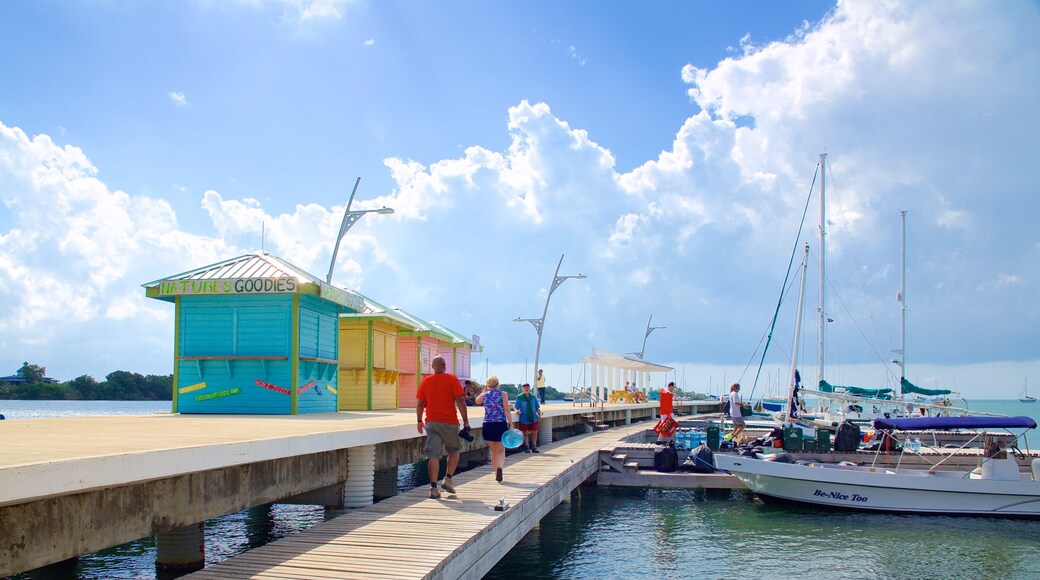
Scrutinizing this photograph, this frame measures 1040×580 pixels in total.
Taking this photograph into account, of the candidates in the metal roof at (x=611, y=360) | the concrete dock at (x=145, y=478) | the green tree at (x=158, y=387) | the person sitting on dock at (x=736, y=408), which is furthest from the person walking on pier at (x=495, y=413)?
the green tree at (x=158, y=387)

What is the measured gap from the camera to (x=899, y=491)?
18156 millimetres

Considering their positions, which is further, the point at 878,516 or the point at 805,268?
the point at 805,268

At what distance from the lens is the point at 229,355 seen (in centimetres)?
1606

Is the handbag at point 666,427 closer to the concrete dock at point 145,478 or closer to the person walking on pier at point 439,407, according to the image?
the concrete dock at point 145,478

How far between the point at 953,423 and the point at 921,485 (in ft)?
5.26

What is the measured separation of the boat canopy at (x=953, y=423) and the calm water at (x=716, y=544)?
2.07 m

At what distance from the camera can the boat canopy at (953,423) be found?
18141 mm

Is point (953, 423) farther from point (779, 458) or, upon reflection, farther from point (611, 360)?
point (611, 360)

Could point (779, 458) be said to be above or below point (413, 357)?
below

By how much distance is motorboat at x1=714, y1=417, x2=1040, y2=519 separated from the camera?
1775cm

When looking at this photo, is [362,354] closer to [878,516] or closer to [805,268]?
[878,516]

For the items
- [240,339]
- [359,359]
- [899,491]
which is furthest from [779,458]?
[240,339]

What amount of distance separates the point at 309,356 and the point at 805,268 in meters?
29.3

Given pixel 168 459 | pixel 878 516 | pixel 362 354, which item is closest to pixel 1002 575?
pixel 878 516
